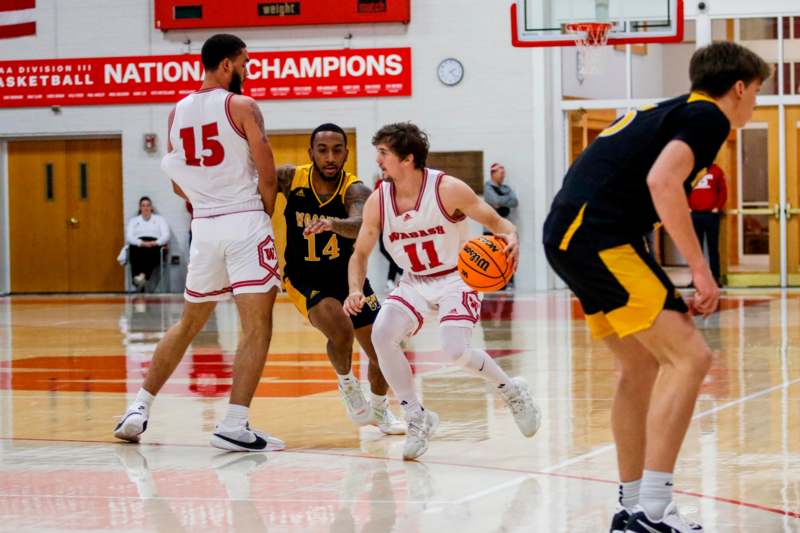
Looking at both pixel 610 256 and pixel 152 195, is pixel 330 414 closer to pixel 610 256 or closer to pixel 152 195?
pixel 610 256

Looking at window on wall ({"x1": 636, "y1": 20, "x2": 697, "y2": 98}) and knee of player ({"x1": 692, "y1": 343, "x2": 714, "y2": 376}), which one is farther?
Answer: window on wall ({"x1": 636, "y1": 20, "x2": 697, "y2": 98})

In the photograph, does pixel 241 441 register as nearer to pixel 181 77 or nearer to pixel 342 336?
pixel 342 336

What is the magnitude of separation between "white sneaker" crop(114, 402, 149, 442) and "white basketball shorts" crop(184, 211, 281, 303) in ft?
2.20

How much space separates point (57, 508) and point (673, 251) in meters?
19.0

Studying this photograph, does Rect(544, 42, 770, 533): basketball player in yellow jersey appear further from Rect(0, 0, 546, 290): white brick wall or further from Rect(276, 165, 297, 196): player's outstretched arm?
Rect(0, 0, 546, 290): white brick wall

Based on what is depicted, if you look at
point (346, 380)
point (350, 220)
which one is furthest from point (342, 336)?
point (350, 220)

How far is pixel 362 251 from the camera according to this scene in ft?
21.3

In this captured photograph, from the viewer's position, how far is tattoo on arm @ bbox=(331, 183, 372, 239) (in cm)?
697

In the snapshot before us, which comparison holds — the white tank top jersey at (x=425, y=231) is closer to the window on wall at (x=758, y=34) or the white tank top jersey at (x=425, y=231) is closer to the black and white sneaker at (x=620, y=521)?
the black and white sneaker at (x=620, y=521)

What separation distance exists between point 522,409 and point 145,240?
50.3ft

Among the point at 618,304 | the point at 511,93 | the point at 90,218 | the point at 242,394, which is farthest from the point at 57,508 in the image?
the point at 90,218

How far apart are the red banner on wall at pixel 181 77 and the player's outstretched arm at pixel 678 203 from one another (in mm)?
16750

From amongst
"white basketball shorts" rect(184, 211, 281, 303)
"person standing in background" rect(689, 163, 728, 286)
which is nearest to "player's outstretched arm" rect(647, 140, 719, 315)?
"white basketball shorts" rect(184, 211, 281, 303)

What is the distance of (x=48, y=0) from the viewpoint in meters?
22.0
